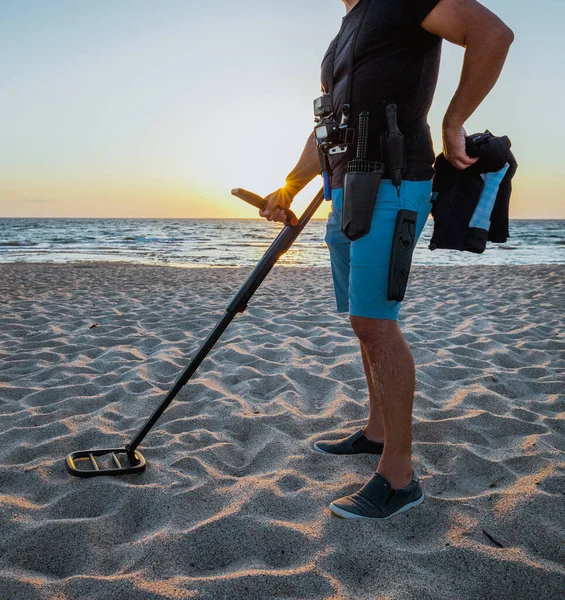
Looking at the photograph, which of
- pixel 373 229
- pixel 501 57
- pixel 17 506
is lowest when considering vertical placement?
pixel 17 506

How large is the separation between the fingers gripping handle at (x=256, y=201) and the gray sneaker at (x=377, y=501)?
112 centimetres

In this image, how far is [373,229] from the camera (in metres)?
1.77

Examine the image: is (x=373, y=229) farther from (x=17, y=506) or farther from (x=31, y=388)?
(x=31, y=388)

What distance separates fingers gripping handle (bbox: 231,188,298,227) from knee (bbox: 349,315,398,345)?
559 mm

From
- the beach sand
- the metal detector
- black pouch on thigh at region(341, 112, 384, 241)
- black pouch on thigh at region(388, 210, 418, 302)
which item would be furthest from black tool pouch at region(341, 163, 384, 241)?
the beach sand

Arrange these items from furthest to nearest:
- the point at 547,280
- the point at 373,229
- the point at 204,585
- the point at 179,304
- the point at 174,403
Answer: the point at 547,280 → the point at 179,304 → the point at 174,403 → the point at 373,229 → the point at 204,585

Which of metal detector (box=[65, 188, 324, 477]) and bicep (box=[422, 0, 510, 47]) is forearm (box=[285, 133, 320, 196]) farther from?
bicep (box=[422, 0, 510, 47])

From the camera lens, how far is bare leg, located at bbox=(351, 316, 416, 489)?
1.85 metres

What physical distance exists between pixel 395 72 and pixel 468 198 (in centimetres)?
54

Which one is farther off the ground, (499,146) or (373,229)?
(499,146)

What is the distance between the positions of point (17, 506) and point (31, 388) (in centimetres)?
145

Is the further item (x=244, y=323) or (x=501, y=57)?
(x=244, y=323)

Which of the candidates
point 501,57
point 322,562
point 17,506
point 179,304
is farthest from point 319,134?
point 179,304

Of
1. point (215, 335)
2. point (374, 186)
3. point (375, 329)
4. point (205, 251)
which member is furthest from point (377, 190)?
point (205, 251)
